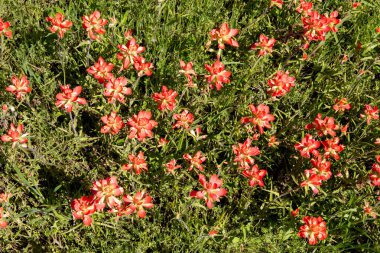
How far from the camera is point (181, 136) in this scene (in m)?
2.36

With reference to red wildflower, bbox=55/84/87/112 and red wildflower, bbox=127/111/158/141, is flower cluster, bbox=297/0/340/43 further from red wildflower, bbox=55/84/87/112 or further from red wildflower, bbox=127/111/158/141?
red wildflower, bbox=55/84/87/112

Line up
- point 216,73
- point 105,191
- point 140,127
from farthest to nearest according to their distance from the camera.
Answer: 1. point 216,73
2. point 140,127
3. point 105,191

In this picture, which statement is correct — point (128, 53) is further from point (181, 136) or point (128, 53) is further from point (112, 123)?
point (181, 136)

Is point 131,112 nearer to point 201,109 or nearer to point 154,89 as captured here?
point 154,89

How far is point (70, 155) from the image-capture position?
2420 millimetres

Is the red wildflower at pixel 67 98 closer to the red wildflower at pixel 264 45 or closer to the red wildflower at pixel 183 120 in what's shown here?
the red wildflower at pixel 183 120

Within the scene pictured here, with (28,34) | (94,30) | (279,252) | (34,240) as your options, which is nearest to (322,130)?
(279,252)

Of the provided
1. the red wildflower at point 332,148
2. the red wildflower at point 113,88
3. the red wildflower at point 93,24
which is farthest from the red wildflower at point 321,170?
the red wildflower at point 93,24

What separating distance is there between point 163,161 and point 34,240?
863 millimetres

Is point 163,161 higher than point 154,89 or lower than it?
lower

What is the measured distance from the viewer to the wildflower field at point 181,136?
6.91ft

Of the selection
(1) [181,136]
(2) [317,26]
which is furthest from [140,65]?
(2) [317,26]

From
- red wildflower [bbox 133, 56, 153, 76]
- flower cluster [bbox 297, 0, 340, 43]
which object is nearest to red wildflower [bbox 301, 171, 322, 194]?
flower cluster [bbox 297, 0, 340, 43]

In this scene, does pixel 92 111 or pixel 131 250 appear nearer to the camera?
pixel 131 250
